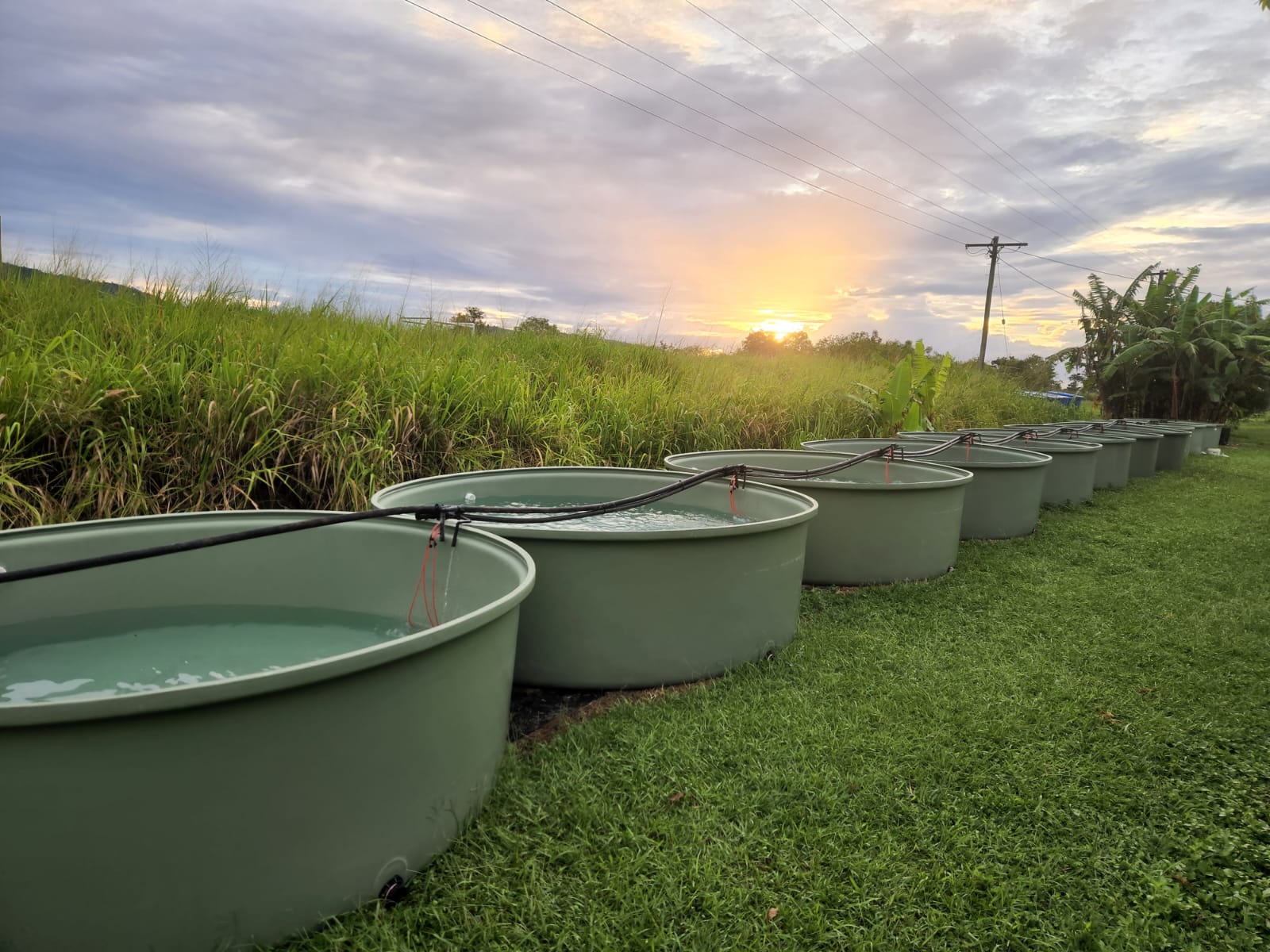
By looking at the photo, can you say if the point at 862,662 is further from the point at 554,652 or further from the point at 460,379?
the point at 460,379

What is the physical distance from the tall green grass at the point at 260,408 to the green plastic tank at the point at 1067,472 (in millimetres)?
2977

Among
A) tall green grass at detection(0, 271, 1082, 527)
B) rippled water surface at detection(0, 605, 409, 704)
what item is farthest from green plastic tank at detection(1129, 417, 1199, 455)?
rippled water surface at detection(0, 605, 409, 704)

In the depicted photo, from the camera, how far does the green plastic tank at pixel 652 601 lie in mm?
2340

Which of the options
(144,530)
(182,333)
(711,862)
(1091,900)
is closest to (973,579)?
(1091,900)

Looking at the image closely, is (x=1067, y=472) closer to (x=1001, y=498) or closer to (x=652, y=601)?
(x=1001, y=498)

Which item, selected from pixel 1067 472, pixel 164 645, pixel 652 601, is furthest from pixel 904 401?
pixel 164 645

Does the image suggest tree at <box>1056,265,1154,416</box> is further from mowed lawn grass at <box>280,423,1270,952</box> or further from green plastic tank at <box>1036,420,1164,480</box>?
mowed lawn grass at <box>280,423,1270,952</box>

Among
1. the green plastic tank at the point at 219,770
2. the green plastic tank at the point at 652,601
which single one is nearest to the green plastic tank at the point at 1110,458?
the green plastic tank at the point at 652,601

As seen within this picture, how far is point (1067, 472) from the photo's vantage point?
657 cm

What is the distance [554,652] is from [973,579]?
9.06 feet

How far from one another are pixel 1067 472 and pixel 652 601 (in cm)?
569

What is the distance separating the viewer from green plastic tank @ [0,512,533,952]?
114cm

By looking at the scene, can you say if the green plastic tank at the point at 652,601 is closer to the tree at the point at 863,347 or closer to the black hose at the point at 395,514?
the black hose at the point at 395,514

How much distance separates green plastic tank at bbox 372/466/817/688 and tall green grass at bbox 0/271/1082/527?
2.80ft
